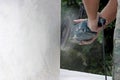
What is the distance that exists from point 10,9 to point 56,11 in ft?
1.29

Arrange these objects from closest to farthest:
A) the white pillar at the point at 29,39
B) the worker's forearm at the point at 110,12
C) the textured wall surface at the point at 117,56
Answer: the textured wall surface at the point at 117,56, the white pillar at the point at 29,39, the worker's forearm at the point at 110,12

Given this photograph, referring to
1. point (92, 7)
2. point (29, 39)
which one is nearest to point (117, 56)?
point (92, 7)

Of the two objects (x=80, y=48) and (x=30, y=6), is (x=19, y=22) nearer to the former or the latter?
(x=30, y=6)

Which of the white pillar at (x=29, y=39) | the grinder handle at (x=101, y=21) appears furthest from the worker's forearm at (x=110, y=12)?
the white pillar at (x=29, y=39)

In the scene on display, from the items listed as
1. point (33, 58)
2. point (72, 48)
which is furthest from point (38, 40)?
point (72, 48)

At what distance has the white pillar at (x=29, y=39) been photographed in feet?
3.28

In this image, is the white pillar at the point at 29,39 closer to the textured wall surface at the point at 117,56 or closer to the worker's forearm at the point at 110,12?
the worker's forearm at the point at 110,12

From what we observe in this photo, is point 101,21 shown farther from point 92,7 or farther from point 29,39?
point 29,39

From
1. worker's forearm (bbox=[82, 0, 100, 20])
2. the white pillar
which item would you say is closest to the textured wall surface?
worker's forearm (bbox=[82, 0, 100, 20])

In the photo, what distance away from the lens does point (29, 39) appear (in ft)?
3.77

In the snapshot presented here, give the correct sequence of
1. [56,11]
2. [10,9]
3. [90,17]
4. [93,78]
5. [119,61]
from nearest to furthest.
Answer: [119,61] → [10,9] → [90,17] → [56,11] → [93,78]

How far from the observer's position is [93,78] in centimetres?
156

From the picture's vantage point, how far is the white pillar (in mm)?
998

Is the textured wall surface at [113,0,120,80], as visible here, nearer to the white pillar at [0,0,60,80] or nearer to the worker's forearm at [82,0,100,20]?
the worker's forearm at [82,0,100,20]
